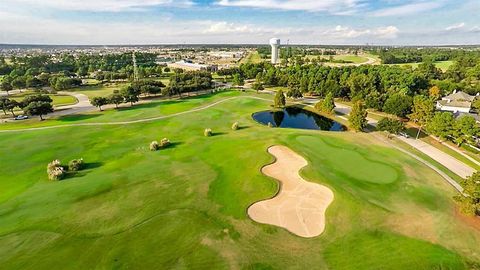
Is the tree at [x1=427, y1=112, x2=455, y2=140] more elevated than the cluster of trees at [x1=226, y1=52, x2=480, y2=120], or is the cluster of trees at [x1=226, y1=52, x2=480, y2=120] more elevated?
the cluster of trees at [x1=226, y1=52, x2=480, y2=120]

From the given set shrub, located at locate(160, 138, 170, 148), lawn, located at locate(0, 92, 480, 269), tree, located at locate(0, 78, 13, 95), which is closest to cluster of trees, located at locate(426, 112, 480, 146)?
lawn, located at locate(0, 92, 480, 269)

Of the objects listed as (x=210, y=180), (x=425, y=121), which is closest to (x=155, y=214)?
(x=210, y=180)

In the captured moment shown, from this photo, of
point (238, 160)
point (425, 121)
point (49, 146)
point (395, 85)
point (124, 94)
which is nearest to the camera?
point (238, 160)

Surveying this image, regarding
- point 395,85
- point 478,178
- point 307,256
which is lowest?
point 307,256

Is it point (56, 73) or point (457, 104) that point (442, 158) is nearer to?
point (457, 104)

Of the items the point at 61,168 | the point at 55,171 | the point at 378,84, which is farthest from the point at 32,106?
the point at 378,84

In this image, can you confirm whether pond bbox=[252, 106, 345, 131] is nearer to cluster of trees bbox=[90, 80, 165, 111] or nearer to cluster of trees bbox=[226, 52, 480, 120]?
cluster of trees bbox=[226, 52, 480, 120]

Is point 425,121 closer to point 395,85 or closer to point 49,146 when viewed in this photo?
point 395,85
